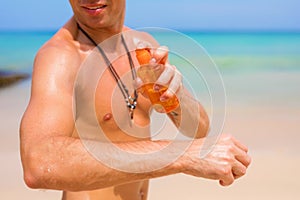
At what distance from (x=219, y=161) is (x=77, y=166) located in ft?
0.92

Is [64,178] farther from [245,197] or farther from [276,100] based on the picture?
[276,100]

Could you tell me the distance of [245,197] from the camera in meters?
3.45

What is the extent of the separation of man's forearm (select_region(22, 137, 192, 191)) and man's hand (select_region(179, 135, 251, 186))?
30mm

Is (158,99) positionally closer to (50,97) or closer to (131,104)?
(50,97)

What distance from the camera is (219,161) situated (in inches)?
45.5

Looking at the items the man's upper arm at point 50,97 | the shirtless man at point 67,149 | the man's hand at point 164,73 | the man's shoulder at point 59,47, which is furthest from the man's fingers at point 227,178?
the man's shoulder at point 59,47

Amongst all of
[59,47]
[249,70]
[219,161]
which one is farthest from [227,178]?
[249,70]

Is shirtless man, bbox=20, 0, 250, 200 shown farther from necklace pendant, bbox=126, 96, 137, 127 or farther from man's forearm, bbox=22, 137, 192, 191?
necklace pendant, bbox=126, 96, 137, 127

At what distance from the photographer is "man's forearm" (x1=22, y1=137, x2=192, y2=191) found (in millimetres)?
1118

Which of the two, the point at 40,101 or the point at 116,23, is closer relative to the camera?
the point at 40,101

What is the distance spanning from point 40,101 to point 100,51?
1.29ft

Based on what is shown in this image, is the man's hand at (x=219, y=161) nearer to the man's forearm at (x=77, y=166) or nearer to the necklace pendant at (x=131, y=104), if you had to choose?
the man's forearm at (x=77, y=166)

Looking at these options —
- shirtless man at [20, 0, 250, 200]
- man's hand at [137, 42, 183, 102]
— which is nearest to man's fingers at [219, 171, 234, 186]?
shirtless man at [20, 0, 250, 200]

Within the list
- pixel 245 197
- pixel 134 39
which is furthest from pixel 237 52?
pixel 134 39
